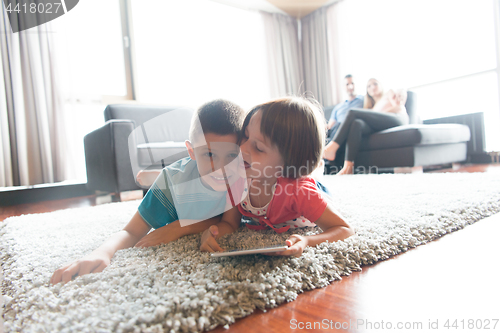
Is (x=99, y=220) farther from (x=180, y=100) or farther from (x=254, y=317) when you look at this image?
(x=180, y=100)

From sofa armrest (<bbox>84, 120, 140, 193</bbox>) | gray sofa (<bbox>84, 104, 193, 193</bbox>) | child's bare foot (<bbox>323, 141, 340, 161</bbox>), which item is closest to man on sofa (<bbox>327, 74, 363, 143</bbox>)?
child's bare foot (<bbox>323, 141, 340, 161</bbox>)

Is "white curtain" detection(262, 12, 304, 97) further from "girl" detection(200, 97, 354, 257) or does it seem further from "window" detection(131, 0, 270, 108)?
"girl" detection(200, 97, 354, 257)

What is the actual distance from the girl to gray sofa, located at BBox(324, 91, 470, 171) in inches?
71.4

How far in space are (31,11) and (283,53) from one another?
2.86 meters

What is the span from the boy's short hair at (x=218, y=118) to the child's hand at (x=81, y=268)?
1.06 feet

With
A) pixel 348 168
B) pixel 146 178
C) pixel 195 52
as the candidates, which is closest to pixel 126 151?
pixel 146 178

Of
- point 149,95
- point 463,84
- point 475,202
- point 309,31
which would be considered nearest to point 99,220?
point 475,202

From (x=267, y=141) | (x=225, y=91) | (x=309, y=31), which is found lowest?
(x=267, y=141)

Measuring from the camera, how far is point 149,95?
3180 mm

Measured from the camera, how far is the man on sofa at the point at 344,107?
3.06 metres

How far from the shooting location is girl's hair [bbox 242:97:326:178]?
0.64 meters

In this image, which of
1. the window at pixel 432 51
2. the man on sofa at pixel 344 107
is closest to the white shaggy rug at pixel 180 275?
the man on sofa at pixel 344 107

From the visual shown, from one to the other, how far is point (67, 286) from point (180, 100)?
122 inches

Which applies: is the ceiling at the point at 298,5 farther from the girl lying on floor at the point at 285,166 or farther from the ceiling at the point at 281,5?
the girl lying on floor at the point at 285,166
